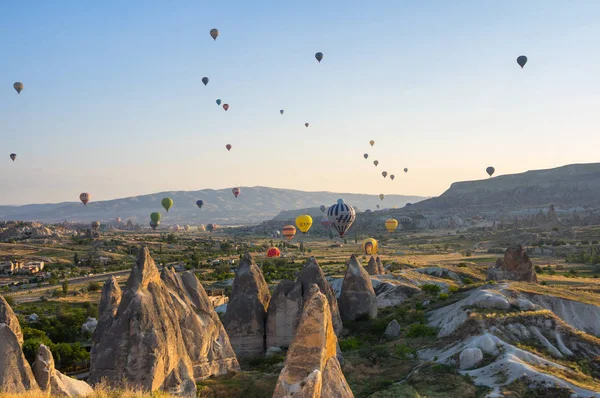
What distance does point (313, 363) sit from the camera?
11.3 m

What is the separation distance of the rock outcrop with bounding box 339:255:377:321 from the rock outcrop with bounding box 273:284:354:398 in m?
16.8

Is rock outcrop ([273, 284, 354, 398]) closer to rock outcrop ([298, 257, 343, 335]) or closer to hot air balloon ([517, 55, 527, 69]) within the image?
rock outcrop ([298, 257, 343, 335])

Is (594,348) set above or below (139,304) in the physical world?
below

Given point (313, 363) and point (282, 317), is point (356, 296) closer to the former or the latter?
point (282, 317)

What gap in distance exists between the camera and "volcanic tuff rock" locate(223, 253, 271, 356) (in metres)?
23.9

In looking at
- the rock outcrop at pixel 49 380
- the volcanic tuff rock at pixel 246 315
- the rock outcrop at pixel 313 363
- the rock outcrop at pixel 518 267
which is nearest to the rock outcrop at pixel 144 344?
the rock outcrop at pixel 49 380

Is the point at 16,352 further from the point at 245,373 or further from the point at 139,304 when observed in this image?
the point at 245,373

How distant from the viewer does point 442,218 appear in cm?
14738

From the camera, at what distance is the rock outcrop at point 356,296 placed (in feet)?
94.1

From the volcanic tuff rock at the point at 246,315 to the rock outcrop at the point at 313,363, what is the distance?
1237 centimetres

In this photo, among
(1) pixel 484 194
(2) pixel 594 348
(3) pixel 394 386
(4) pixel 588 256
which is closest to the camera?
(3) pixel 394 386

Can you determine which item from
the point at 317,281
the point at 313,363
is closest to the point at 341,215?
the point at 317,281

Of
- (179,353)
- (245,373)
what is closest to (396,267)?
(245,373)

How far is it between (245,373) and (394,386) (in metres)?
4.94
